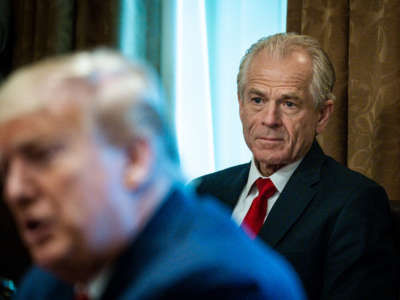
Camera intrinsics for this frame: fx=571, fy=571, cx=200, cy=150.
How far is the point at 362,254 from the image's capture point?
5.27ft

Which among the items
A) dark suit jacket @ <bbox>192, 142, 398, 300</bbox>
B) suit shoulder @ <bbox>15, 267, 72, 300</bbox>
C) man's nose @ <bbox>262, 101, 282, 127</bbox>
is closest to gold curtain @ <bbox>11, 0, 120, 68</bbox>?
man's nose @ <bbox>262, 101, 282, 127</bbox>

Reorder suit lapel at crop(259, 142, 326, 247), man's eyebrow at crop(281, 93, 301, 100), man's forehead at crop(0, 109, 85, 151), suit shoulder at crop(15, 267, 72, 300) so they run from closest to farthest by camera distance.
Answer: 1. man's forehead at crop(0, 109, 85, 151)
2. suit shoulder at crop(15, 267, 72, 300)
3. suit lapel at crop(259, 142, 326, 247)
4. man's eyebrow at crop(281, 93, 301, 100)

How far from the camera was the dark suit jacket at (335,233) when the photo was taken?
1605 mm

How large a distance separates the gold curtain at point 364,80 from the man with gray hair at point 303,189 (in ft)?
1.03

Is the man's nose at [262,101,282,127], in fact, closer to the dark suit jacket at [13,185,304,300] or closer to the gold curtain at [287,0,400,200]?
Answer: the gold curtain at [287,0,400,200]

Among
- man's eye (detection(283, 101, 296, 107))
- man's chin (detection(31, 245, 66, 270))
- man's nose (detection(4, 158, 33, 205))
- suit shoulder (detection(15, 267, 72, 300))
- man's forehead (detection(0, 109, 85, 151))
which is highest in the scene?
man's forehead (detection(0, 109, 85, 151))

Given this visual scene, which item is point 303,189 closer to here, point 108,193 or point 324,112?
point 324,112

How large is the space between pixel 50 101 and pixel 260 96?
1349 millimetres

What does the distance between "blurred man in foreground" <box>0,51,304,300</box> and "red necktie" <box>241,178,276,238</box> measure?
106 cm

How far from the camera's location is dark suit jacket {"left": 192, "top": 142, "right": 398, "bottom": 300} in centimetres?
161

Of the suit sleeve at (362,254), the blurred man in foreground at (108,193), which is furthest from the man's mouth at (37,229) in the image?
the suit sleeve at (362,254)

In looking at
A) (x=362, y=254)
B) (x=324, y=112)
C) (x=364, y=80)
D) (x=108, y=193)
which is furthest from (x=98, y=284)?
(x=364, y=80)

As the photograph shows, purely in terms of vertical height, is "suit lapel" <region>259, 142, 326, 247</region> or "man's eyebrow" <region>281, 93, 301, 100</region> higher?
"man's eyebrow" <region>281, 93, 301, 100</region>

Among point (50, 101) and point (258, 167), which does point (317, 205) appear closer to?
point (258, 167)
